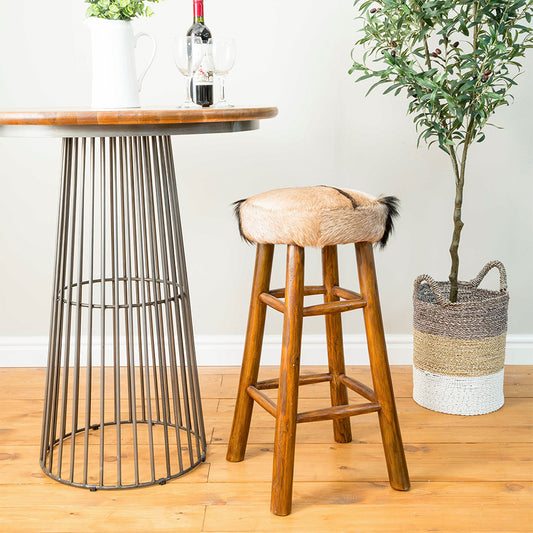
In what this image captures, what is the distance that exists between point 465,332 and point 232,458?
82 centimetres

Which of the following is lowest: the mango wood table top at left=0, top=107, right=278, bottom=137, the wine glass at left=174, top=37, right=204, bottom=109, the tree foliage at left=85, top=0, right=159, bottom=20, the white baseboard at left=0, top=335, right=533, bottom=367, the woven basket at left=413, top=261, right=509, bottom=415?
the white baseboard at left=0, top=335, right=533, bottom=367

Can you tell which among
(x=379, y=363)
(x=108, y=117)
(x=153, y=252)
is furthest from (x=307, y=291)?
(x=108, y=117)

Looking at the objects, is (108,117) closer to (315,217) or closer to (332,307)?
(315,217)

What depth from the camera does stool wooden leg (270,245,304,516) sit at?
1.71 m

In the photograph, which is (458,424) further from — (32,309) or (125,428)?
(32,309)

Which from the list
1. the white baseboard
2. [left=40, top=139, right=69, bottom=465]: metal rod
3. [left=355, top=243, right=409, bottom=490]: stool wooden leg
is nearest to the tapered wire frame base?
[left=40, top=139, right=69, bottom=465]: metal rod

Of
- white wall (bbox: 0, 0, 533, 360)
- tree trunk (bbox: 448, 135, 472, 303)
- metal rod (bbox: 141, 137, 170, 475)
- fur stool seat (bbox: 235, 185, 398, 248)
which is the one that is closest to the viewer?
fur stool seat (bbox: 235, 185, 398, 248)

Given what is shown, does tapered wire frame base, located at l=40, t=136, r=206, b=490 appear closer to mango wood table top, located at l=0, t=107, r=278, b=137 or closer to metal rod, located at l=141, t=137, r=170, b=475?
metal rod, located at l=141, t=137, r=170, b=475

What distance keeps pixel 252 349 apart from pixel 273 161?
0.94 metres

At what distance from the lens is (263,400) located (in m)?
1.82

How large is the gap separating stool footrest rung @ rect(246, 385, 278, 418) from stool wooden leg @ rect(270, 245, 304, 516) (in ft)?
0.13

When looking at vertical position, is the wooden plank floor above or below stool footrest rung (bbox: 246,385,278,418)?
below

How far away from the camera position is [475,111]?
2055 mm

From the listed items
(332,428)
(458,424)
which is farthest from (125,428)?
(458,424)
